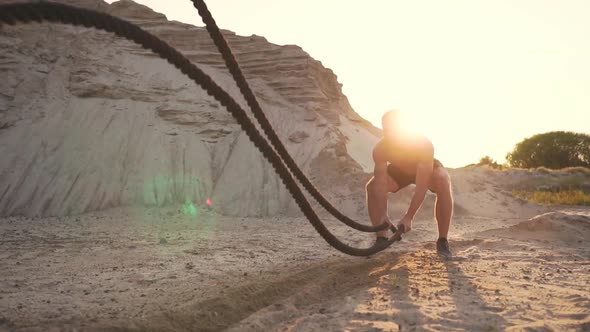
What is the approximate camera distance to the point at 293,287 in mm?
3049

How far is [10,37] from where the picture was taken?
→ 15641mm

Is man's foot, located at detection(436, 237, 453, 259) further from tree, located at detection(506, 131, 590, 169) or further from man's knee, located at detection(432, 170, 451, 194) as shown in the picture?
tree, located at detection(506, 131, 590, 169)

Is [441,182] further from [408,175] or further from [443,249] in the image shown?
[443,249]

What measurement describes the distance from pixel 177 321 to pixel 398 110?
3.11m

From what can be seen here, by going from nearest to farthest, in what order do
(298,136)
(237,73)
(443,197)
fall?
(237,73)
(443,197)
(298,136)

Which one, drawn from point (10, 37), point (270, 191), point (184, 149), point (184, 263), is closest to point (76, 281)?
point (184, 263)

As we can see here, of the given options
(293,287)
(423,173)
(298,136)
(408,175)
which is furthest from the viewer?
(298,136)

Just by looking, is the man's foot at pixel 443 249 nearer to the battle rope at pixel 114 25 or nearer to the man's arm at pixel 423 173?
the man's arm at pixel 423 173

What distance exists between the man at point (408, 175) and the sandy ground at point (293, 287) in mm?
407

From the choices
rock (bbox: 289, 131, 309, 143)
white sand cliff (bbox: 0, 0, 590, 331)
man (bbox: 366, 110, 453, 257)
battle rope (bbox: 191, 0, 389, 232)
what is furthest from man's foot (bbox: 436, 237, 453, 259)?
rock (bbox: 289, 131, 309, 143)

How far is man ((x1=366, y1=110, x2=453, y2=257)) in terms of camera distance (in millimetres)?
4113

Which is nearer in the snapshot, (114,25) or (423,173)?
(114,25)

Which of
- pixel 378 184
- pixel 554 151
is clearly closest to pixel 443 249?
pixel 378 184

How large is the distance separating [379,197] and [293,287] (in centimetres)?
173
